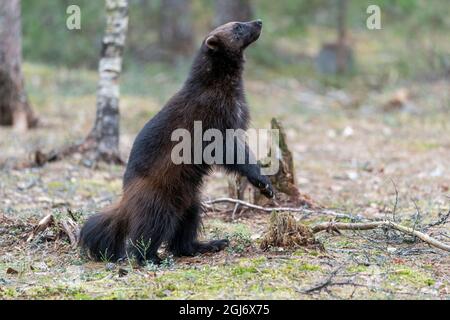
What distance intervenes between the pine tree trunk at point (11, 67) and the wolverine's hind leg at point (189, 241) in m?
6.80

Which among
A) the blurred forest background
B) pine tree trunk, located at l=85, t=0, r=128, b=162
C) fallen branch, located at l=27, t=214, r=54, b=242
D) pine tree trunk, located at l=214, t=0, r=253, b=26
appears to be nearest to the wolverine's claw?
the blurred forest background

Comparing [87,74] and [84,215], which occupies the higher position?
[87,74]

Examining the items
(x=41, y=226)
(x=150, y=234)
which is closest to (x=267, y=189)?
(x=150, y=234)

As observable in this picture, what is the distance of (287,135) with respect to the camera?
13.5m

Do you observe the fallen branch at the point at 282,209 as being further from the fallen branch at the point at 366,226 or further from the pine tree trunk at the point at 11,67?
the pine tree trunk at the point at 11,67

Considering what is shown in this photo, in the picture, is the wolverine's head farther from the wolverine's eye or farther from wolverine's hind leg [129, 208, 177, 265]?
wolverine's hind leg [129, 208, 177, 265]

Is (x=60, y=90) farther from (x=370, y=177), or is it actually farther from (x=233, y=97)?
(x=233, y=97)

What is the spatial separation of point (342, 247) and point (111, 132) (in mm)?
4879

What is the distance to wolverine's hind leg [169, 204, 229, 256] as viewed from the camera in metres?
6.42

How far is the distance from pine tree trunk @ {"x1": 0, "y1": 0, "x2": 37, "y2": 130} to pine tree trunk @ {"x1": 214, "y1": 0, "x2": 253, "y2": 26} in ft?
21.5

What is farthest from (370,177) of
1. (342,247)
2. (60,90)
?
(60,90)

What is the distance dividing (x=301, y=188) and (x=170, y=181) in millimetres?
3884

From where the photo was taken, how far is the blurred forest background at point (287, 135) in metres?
5.46

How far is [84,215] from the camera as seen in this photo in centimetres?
762
